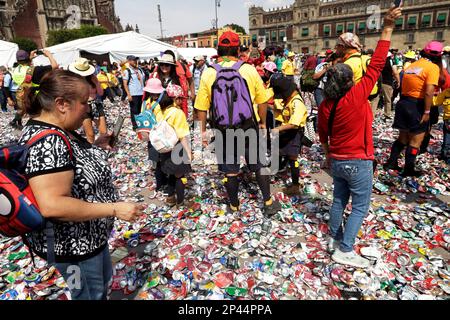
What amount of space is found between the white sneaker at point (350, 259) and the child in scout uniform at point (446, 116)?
358cm

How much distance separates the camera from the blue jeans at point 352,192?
2.77 meters

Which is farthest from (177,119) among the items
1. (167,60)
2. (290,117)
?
(167,60)

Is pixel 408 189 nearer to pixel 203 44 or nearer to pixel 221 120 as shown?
pixel 221 120

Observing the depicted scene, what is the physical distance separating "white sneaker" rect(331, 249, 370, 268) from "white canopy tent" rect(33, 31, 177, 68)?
683 inches

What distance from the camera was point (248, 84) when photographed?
3.53m

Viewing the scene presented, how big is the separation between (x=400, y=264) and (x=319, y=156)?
338 centimetres

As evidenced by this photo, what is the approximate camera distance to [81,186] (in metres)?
1.63

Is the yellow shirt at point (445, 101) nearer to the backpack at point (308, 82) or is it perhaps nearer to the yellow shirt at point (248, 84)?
the backpack at point (308, 82)

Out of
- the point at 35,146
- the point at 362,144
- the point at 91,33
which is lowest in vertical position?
the point at 362,144

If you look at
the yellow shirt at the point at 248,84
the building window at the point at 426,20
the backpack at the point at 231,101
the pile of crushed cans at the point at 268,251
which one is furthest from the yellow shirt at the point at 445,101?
the building window at the point at 426,20

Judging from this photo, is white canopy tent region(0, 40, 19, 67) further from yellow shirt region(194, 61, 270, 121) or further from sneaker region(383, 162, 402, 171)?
sneaker region(383, 162, 402, 171)

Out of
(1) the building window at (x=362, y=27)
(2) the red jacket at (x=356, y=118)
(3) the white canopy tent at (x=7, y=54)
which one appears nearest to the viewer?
(2) the red jacket at (x=356, y=118)

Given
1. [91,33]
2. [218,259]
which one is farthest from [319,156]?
[91,33]

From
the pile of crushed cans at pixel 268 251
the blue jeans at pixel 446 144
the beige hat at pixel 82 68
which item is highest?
the beige hat at pixel 82 68
